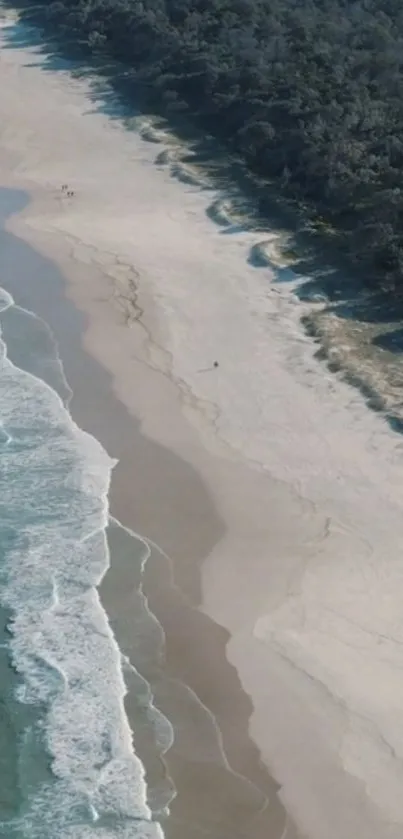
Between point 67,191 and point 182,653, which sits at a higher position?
point 182,653

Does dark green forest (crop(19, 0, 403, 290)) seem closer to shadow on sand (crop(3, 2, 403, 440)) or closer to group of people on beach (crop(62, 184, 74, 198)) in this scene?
shadow on sand (crop(3, 2, 403, 440))

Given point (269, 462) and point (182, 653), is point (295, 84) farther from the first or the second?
point (182, 653)

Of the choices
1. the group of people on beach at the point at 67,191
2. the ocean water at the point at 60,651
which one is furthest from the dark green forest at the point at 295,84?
the ocean water at the point at 60,651

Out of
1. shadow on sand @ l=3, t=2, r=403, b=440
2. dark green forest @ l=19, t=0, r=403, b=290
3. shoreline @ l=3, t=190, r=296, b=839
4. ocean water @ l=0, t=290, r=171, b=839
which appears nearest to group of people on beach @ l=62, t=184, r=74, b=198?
shadow on sand @ l=3, t=2, r=403, b=440

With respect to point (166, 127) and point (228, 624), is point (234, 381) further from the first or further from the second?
point (166, 127)

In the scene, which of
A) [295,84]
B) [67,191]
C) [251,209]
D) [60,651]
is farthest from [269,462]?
[295,84]

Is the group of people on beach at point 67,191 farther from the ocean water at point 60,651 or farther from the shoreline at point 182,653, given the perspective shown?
the ocean water at point 60,651
